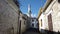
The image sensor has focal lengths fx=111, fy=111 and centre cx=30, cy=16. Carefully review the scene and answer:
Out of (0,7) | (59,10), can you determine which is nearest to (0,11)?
(0,7)

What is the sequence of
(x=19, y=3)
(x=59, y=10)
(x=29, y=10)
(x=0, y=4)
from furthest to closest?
(x=29, y=10)
(x=19, y=3)
(x=59, y=10)
(x=0, y=4)

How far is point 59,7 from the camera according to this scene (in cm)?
497

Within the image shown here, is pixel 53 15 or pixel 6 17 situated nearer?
pixel 6 17

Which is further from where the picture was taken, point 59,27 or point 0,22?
point 59,27

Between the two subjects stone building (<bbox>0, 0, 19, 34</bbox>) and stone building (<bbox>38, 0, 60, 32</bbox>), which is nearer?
stone building (<bbox>0, 0, 19, 34</bbox>)

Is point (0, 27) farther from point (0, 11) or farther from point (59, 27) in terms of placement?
point (59, 27)

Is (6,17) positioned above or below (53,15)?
below

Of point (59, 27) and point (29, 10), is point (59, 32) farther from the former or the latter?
point (29, 10)

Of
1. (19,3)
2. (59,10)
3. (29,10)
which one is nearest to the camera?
(59,10)

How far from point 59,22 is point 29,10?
40.5 metres

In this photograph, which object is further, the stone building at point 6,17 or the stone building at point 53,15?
the stone building at point 53,15

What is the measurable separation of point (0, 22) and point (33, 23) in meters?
42.9

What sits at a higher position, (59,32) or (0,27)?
(0,27)

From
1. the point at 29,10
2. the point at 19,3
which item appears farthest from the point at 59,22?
the point at 29,10
